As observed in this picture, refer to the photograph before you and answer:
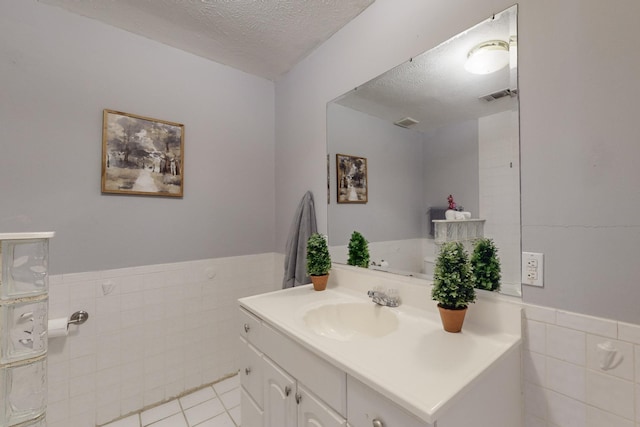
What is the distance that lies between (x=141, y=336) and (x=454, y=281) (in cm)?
189

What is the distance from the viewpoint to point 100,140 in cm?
157

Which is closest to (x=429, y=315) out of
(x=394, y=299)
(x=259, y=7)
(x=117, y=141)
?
(x=394, y=299)

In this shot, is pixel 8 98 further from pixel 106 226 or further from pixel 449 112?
pixel 449 112

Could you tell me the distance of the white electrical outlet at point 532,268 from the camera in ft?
2.86

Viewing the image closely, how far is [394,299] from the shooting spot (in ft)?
4.08

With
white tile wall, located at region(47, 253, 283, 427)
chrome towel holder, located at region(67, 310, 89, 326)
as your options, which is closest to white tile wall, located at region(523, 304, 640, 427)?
white tile wall, located at region(47, 253, 283, 427)

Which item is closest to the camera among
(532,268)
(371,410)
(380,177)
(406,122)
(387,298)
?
(371,410)

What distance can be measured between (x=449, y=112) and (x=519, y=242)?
62 centimetres

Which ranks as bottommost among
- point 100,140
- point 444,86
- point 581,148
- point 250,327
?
point 250,327

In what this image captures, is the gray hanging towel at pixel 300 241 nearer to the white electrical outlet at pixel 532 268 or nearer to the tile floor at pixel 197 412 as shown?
the tile floor at pixel 197 412

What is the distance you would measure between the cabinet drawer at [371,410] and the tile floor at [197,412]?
126 centimetres

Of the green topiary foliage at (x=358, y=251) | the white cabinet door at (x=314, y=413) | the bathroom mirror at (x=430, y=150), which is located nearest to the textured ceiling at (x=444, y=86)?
the bathroom mirror at (x=430, y=150)

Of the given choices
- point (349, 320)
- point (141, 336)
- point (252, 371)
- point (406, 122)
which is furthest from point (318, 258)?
point (141, 336)

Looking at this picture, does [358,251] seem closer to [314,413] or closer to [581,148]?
[314,413]
